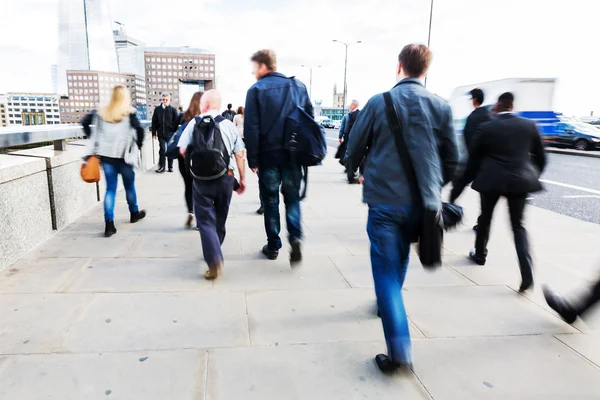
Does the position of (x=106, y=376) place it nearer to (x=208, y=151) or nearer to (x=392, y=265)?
(x=392, y=265)

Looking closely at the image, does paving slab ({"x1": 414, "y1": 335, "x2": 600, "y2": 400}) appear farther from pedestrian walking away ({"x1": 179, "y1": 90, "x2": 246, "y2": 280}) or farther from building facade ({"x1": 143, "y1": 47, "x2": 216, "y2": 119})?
building facade ({"x1": 143, "y1": 47, "x2": 216, "y2": 119})

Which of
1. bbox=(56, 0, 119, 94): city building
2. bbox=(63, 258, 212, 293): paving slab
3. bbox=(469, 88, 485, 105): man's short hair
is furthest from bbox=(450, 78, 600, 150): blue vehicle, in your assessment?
bbox=(56, 0, 119, 94): city building

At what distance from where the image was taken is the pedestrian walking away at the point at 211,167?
3644mm

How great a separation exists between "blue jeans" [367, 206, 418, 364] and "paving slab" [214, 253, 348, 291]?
1283mm

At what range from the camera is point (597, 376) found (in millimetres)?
2445

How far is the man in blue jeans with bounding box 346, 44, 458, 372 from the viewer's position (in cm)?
237

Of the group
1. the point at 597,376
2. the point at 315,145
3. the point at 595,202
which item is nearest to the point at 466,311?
the point at 597,376

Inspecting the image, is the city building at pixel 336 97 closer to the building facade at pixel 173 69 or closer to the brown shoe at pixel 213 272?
the building facade at pixel 173 69

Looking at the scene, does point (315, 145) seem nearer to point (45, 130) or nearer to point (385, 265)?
point (385, 265)

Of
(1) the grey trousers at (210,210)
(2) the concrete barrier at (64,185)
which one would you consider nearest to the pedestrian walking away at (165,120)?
(2) the concrete barrier at (64,185)

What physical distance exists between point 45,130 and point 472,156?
15.9 feet

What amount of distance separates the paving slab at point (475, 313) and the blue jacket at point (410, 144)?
3.61 ft

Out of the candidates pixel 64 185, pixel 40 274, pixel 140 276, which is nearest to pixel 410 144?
pixel 140 276

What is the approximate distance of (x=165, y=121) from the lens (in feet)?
34.2
